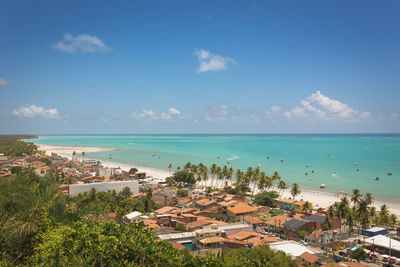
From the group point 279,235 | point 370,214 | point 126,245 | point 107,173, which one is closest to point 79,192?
point 107,173

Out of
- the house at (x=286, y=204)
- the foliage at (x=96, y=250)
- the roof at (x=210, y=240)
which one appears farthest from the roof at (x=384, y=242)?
the foliage at (x=96, y=250)

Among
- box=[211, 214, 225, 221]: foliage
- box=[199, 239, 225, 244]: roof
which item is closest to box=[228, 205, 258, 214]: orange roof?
box=[211, 214, 225, 221]: foliage

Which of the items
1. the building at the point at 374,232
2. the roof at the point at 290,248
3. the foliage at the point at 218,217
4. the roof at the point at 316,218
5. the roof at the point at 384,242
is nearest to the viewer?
the roof at the point at 290,248

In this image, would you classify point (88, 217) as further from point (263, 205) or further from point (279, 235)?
point (263, 205)

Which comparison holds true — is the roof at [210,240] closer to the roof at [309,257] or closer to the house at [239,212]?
the roof at [309,257]

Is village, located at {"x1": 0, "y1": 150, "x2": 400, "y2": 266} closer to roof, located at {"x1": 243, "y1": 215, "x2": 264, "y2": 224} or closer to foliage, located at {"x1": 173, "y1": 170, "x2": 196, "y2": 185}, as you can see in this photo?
roof, located at {"x1": 243, "y1": 215, "x2": 264, "y2": 224}

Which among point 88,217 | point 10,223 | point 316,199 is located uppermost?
point 10,223

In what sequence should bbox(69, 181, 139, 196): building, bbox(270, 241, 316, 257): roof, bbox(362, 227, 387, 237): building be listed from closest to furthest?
bbox(270, 241, 316, 257): roof
bbox(362, 227, 387, 237): building
bbox(69, 181, 139, 196): building
